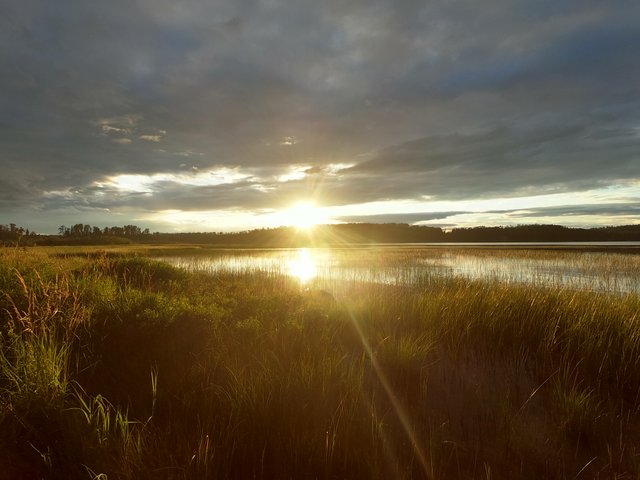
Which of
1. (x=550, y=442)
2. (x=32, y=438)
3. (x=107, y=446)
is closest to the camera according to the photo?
(x=107, y=446)

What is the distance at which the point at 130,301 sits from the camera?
775 centimetres

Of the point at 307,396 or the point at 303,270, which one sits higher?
the point at 307,396

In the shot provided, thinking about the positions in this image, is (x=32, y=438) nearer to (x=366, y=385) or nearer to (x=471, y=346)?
(x=366, y=385)

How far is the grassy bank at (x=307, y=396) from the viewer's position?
11.5 feet

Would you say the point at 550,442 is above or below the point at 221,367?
below

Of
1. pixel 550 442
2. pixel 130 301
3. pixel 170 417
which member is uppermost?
pixel 130 301

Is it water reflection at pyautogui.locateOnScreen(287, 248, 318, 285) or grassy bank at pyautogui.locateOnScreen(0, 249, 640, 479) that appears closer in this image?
grassy bank at pyautogui.locateOnScreen(0, 249, 640, 479)

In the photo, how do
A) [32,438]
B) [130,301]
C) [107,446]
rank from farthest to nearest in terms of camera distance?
[130,301] → [32,438] → [107,446]

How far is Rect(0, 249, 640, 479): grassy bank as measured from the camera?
3506 mm

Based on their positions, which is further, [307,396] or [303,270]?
[303,270]

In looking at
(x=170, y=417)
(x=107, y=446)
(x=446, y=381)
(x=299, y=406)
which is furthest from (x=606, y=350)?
(x=107, y=446)

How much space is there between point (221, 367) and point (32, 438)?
219 cm

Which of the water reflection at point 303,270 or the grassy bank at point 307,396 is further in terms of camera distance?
the water reflection at point 303,270

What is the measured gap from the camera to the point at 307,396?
4.37 m
